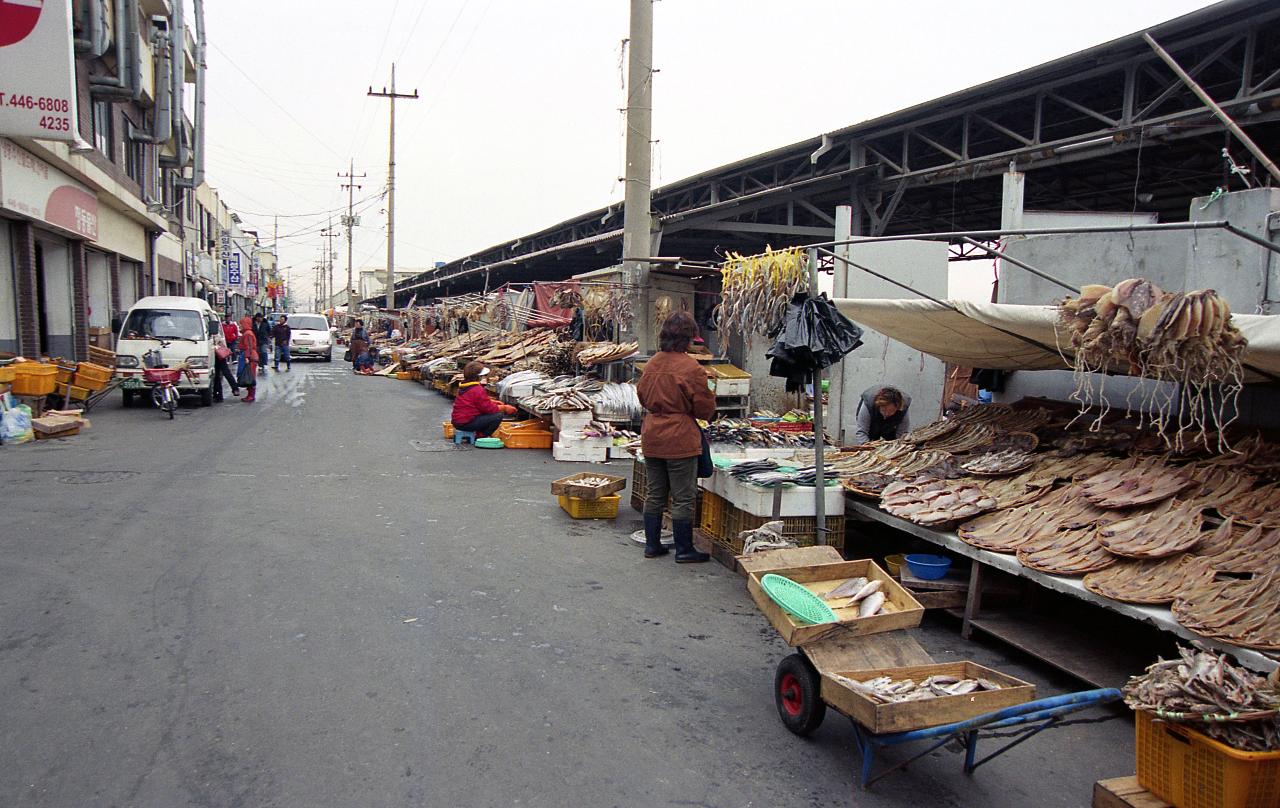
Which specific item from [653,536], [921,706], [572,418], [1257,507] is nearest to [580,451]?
[572,418]

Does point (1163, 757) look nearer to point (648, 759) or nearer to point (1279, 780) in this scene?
point (1279, 780)

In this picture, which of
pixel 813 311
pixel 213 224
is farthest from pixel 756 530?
pixel 213 224

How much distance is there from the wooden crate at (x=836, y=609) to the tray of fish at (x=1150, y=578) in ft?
3.40

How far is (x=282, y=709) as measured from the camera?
4141 millimetres

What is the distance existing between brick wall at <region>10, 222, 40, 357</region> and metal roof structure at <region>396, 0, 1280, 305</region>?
12878 millimetres

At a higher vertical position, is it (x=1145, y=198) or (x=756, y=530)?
(x=1145, y=198)

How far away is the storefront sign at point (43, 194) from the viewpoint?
14320 mm

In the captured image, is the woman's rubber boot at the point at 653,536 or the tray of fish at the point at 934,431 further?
the tray of fish at the point at 934,431

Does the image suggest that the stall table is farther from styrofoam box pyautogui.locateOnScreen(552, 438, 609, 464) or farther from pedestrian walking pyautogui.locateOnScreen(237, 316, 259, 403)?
pedestrian walking pyautogui.locateOnScreen(237, 316, 259, 403)

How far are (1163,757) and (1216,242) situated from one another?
6.09 metres

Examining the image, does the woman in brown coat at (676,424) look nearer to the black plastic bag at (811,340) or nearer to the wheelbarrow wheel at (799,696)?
the black plastic bag at (811,340)

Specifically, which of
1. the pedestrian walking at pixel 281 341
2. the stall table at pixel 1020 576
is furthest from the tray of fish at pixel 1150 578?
the pedestrian walking at pixel 281 341

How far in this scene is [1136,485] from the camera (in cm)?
544

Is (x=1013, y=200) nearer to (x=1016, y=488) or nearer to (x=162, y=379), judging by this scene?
(x=1016, y=488)
